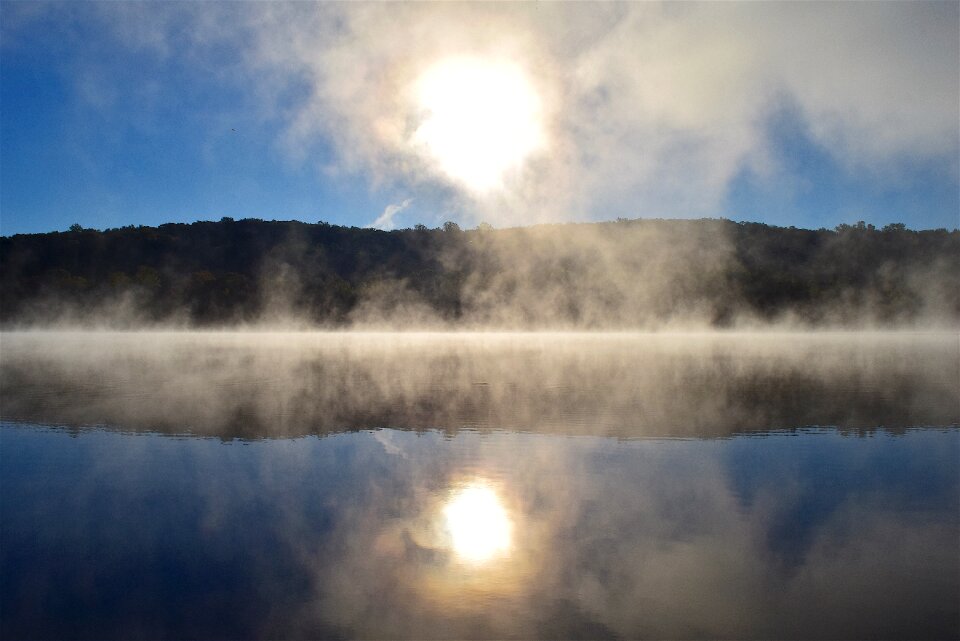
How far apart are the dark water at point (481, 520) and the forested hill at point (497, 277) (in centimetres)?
9435

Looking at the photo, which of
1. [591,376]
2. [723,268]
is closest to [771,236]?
[723,268]


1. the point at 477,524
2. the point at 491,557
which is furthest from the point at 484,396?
the point at 491,557

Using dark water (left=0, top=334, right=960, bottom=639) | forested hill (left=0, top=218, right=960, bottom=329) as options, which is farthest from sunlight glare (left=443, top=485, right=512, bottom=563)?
forested hill (left=0, top=218, right=960, bottom=329)

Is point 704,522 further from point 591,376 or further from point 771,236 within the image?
point 771,236

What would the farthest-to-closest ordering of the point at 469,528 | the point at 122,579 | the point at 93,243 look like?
the point at 93,243 < the point at 469,528 < the point at 122,579

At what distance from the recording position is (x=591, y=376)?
88.9ft

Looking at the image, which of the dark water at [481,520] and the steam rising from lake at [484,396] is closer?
the dark water at [481,520]

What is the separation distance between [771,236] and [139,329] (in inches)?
4475

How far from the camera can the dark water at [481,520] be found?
249 inches

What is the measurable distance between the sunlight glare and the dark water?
4 cm

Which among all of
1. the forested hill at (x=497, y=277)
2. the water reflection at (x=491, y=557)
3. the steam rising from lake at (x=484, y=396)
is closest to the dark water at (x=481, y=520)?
the water reflection at (x=491, y=557)

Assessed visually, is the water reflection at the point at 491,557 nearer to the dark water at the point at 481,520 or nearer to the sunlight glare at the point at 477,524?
the dark water at the point at 481,520

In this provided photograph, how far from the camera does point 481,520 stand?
29.2 ft

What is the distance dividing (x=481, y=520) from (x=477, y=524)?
0.59 feet
